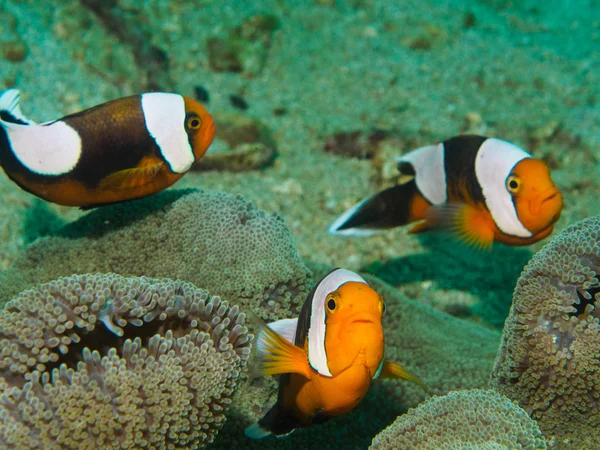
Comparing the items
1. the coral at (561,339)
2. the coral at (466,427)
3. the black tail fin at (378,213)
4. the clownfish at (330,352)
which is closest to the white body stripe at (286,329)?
the clownfish at (330,352)

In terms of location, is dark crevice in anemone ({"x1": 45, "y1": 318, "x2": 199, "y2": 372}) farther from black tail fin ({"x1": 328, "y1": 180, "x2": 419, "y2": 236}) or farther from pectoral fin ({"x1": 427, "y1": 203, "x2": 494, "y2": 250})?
pectoral fin ({"x1": 427, "y1": 203, "x2": 494, "y2": 250})

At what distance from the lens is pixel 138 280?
140 cm

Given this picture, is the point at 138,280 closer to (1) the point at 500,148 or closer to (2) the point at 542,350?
(2) the point at 542,350

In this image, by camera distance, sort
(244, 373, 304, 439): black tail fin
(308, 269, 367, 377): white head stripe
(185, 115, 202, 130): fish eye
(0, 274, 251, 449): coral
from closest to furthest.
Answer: (0, 274, 251, 449): coral → (308, 269, 367, 377): white head stripe → (244, 373, 304, 439): black tail fin → (185, 115, 202, 130): fish eye

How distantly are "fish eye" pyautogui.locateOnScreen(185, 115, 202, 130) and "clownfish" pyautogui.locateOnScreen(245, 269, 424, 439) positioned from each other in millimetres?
849

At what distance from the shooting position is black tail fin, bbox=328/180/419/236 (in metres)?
2.83

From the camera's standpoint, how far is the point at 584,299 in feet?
5.39

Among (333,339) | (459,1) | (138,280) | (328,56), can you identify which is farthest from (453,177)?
(459,1)

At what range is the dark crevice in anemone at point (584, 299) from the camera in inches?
63.7

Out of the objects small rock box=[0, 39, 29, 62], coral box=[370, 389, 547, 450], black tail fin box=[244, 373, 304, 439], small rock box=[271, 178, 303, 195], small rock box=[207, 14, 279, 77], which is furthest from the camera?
small rock box=[207, 14, 279, 77]

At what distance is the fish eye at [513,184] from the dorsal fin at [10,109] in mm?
2061

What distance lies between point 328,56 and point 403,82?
925mm

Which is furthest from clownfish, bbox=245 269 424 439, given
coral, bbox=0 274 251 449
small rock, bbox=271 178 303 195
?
small rock, bbox=271 178 303 195

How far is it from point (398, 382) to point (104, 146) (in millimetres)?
1557
